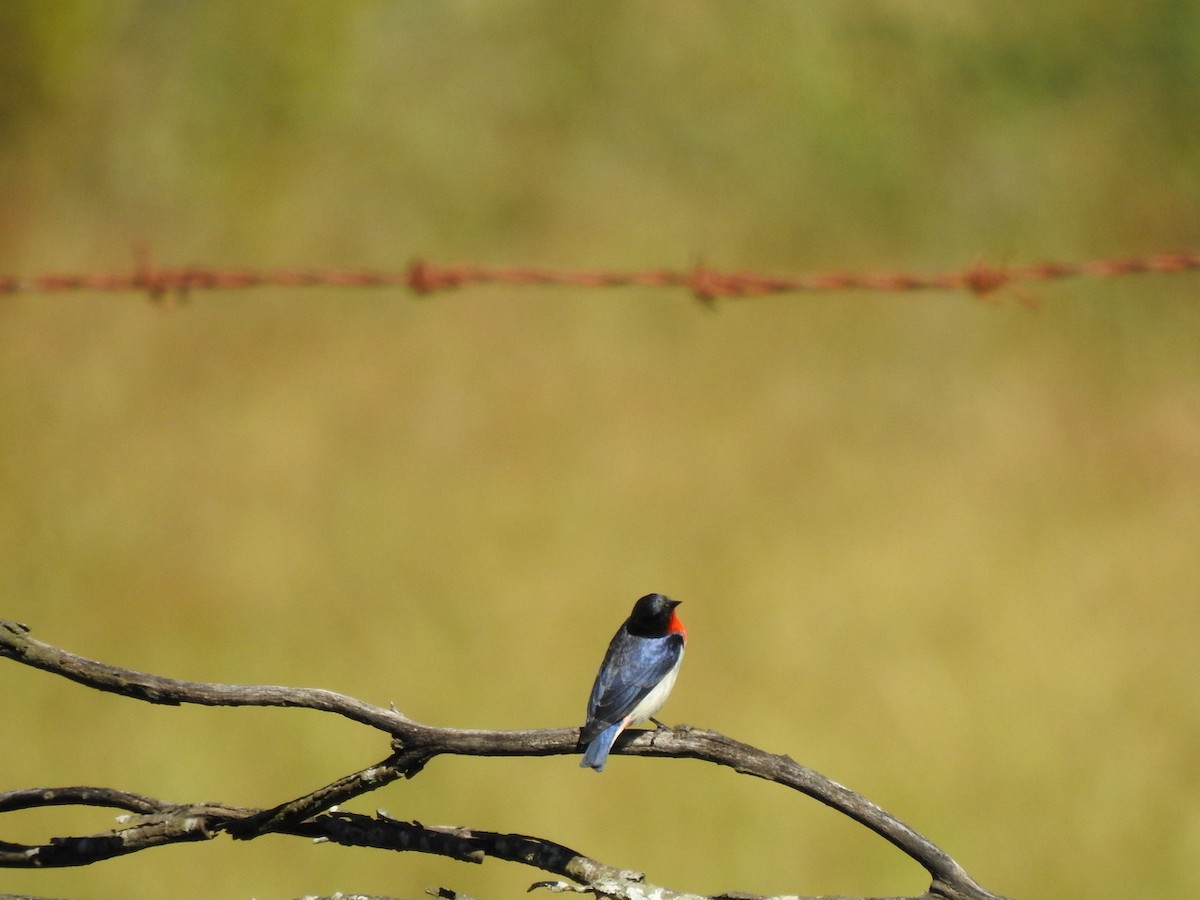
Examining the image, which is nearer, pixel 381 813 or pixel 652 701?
pixel 381 813

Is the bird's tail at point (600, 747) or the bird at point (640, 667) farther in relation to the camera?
the bird at point (640, 667)

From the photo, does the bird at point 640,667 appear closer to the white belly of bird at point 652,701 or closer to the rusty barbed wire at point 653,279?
the white belly of bird at point 652,701

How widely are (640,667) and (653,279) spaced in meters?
0.82

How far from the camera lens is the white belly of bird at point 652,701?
2590mm

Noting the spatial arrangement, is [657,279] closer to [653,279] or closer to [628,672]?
[653,279]

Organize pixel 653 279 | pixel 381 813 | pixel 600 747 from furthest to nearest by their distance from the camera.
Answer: pixel 653 279 → pixel 600 747 → pixel 381 813

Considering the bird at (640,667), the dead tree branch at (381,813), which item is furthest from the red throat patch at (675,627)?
the dead tree branch at (381,813)

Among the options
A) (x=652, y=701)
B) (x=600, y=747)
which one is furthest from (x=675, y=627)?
(x=600, y=747)

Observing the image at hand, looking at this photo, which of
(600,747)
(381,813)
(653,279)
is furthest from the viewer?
(653,279)

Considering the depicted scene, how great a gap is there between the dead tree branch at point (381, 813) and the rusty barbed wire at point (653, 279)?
1255 millimetres

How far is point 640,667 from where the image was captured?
2.69 metres

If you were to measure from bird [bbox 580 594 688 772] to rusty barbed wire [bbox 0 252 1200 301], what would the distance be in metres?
0.71

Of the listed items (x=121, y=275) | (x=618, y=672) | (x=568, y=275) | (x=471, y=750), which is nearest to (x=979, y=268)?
(x=568, y=275)

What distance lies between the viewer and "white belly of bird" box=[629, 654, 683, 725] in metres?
2.59
